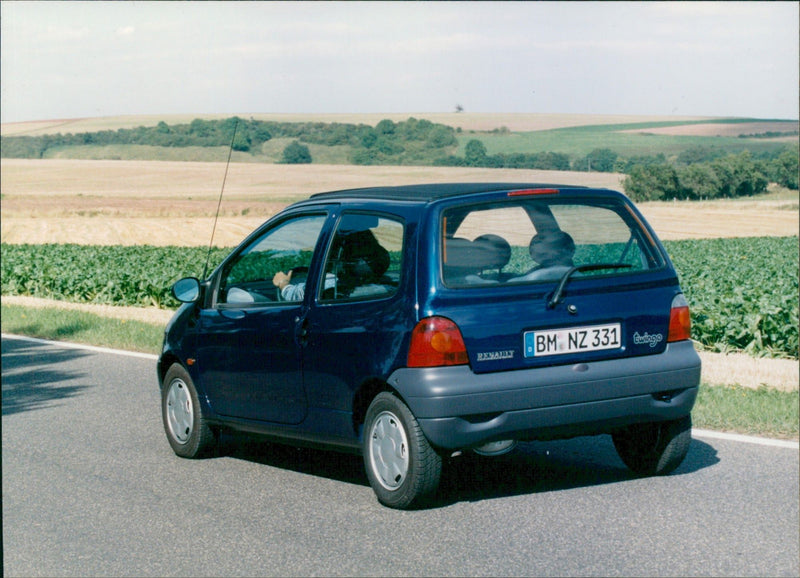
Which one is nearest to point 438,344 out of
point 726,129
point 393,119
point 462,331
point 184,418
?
point 462,331

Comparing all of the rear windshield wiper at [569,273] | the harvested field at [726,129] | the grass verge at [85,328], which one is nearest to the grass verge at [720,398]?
the grass verge at [85,328]

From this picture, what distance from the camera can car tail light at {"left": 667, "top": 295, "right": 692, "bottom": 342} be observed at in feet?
21.4

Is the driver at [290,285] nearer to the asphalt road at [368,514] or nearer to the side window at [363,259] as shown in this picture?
the side window at [363,259]

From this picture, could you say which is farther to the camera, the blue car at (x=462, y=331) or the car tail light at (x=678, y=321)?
the car tail light at (x=678, y=321)

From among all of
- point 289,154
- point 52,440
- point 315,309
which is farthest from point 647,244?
point 289,154

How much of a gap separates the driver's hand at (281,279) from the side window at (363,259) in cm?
51

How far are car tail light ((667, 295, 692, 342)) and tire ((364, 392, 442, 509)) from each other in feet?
4.99

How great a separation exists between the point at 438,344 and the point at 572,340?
751 mm

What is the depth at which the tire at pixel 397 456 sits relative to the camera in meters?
5.97

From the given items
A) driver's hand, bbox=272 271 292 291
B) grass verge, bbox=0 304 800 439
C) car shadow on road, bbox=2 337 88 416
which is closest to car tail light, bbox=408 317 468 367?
driver's hand, bbox=272 271 292 291

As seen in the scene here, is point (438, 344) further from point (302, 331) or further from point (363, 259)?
point (302, 331)

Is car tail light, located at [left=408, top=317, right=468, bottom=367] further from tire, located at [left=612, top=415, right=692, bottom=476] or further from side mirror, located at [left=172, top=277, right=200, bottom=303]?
side mirror, located at [left=172, top=277, right=200, bottom=303]

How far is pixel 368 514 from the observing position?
243 inches

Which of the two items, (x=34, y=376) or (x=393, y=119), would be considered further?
(x=393, y=119)
